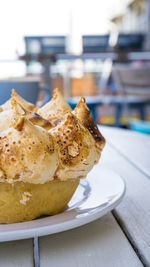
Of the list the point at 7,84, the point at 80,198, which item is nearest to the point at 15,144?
the point at 80,198

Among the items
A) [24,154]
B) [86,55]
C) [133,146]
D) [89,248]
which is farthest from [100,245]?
[86,55]

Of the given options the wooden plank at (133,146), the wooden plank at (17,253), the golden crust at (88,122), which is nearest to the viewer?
the wooden plank at (17,253)

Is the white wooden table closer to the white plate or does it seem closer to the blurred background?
the white plate

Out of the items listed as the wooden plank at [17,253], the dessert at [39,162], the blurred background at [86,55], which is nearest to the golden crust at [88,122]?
the dessert at [39,162]

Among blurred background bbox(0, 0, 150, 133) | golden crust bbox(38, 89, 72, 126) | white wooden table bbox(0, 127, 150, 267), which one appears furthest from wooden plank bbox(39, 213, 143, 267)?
blurred background bbox(0, 0, 150, 133)

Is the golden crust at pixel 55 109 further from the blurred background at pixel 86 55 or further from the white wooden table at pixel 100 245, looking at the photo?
the blurred background at pixel 86 55

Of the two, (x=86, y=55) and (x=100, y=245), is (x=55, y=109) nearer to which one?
(x=100, y=245)
